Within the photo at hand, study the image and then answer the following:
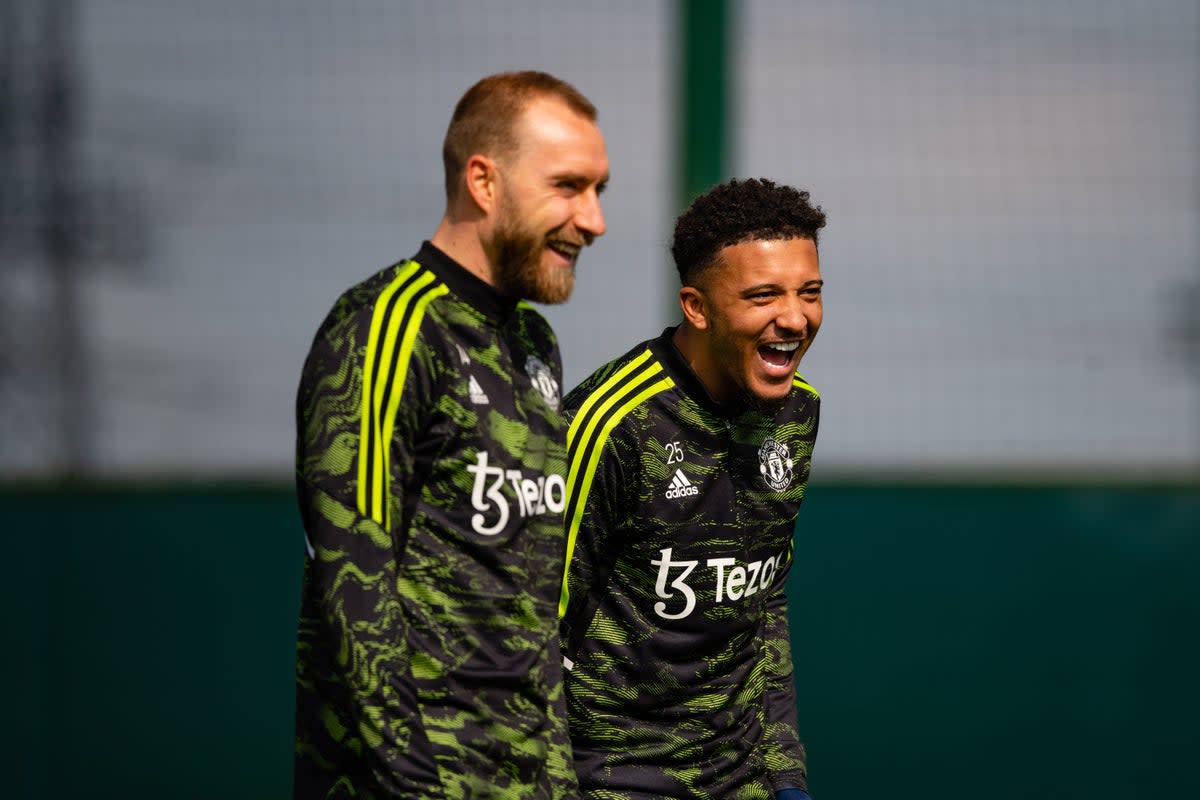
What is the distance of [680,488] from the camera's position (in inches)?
127

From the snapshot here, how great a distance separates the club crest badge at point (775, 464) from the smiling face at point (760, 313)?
135 millimetres

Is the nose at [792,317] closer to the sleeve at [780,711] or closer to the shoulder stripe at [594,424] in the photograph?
the shoulder stripe at [594,424]

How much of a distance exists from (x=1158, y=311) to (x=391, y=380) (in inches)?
160

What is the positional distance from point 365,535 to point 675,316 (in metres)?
3.25

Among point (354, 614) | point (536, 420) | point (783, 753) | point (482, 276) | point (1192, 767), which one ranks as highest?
point (482, 276)

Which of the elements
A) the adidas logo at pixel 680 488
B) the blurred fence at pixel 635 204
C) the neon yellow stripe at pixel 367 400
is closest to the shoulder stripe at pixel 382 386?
the neon yellow stripe at pixel 367 400

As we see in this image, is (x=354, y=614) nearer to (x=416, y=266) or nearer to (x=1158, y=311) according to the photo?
(x=416, y=266)

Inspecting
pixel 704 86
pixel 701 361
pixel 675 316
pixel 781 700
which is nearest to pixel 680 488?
pixel 701 361

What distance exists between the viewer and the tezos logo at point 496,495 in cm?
258

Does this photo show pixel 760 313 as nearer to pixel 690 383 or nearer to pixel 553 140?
pixel 690 383

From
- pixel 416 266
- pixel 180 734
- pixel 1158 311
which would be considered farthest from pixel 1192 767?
pixel 416 266

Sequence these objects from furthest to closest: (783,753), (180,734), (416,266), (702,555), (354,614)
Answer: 1. (180,734)
2. (783,753)
3. (702,555)
4. (416,266)
5. (354,614)

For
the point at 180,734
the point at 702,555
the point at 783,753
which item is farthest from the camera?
the point at 180,734

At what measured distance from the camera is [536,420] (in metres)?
2.74
